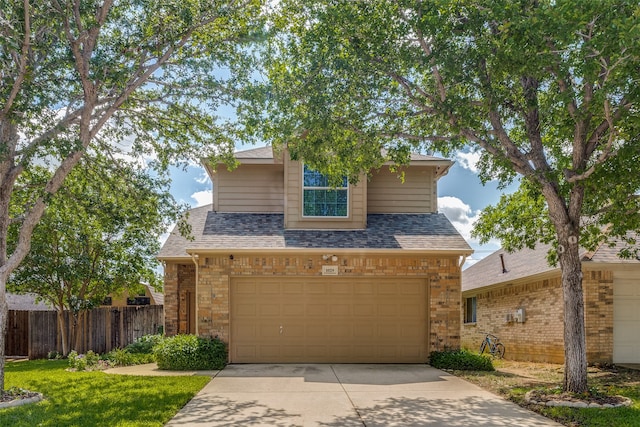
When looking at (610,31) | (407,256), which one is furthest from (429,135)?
(610,31)

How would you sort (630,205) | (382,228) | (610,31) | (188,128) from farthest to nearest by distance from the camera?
1. (382,228)
2. (188,128)
3. (630,205)
4. (610,31)

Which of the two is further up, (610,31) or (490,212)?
(610,31)

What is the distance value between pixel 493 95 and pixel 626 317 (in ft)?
24.3

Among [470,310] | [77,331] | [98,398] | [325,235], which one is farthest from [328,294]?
[470,310]

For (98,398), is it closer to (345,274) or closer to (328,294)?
(328,294)

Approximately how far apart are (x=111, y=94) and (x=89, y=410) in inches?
226

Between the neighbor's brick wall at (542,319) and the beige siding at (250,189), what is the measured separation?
760 cm

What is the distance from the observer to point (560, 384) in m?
10.6

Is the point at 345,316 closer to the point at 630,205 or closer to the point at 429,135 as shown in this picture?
the point at 429,135

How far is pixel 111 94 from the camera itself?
35.4 ft

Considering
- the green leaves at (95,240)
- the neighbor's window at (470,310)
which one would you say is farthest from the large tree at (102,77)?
the neighbor's window at (470,310)

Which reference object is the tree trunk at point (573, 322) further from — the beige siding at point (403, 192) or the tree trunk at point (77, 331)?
the tree trunk at point (77, 331)

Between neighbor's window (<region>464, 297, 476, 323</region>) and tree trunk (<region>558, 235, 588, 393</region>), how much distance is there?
12.3 metres

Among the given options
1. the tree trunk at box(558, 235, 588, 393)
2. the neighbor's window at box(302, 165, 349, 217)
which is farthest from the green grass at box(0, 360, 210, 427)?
the tree trunk at box(558, 235, 588, 393)
